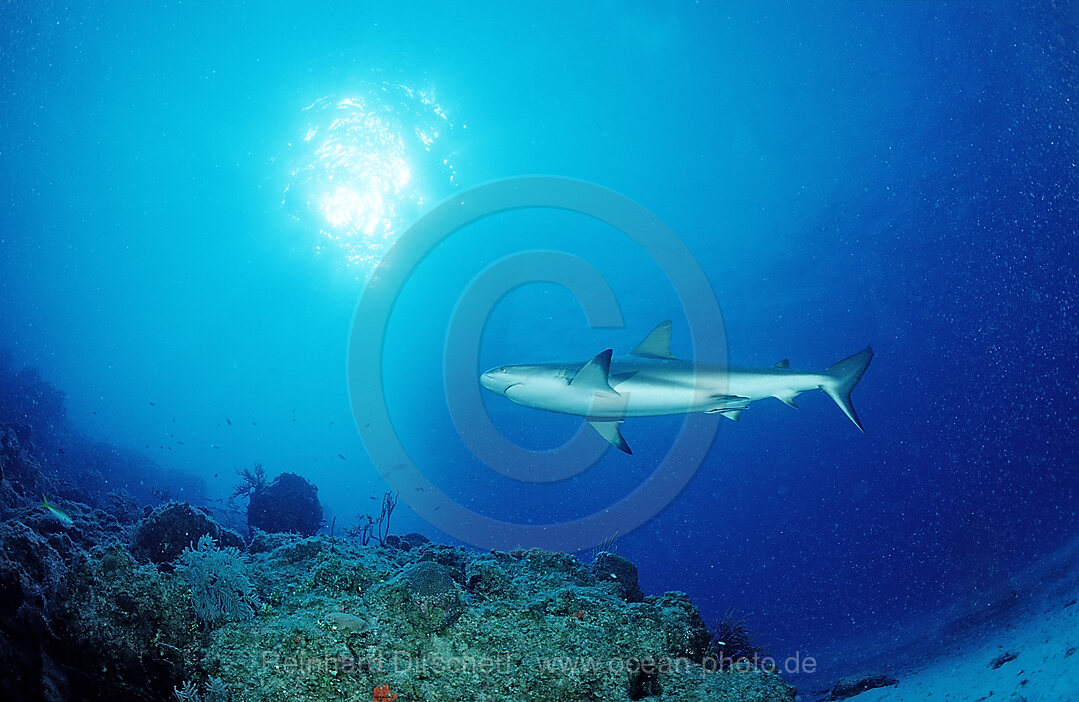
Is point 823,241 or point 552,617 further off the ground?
point 823,241

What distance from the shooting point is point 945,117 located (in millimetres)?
Answer: 24406

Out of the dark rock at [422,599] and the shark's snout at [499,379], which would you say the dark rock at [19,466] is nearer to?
the shark's snout at [499,379]

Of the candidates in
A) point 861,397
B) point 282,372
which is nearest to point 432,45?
point 282,372

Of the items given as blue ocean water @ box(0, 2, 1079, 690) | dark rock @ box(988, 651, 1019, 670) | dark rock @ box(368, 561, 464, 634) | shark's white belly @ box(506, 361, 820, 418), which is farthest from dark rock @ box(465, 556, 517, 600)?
blue ocean water @ box(0, 2, 1079, 690)

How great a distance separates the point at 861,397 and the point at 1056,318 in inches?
655

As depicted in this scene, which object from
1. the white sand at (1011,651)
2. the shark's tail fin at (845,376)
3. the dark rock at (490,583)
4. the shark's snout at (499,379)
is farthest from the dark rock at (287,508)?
the white sand at (1011,651)

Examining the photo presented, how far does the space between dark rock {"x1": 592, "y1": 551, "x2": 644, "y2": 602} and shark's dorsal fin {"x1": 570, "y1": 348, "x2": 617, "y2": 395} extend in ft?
7.87

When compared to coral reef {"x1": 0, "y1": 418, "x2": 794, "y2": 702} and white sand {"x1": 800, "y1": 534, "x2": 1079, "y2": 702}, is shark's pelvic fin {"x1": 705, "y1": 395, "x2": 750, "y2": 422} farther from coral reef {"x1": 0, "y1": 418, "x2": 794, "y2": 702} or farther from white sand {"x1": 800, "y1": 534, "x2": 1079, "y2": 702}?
white sand {"x1": 800, "y1": 534, "x2": 1079, "y2": 702}

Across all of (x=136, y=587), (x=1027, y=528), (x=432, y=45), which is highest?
(x=432, y=45)

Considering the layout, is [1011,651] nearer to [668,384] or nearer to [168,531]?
[668,384]

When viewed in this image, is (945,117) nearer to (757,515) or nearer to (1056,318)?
(1056,318)

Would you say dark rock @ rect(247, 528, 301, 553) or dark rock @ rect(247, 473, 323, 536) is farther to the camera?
dark rock @ rect(247, 473, 323, 536)

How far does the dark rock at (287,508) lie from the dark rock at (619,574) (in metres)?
10.0

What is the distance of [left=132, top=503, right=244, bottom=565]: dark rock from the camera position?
19.4ft
